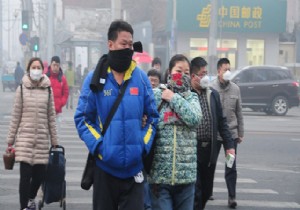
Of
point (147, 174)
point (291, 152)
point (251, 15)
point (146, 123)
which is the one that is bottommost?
point (291, 152)

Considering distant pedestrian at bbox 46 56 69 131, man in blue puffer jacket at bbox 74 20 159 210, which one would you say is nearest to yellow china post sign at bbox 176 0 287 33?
distant pedestrian at bbox 46 56 69 131

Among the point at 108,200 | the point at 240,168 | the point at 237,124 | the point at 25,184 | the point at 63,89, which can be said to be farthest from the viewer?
the point at 240,168

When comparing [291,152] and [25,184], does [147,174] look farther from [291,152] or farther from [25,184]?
[291,152]

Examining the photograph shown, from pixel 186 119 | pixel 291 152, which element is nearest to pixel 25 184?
pixel 186 119

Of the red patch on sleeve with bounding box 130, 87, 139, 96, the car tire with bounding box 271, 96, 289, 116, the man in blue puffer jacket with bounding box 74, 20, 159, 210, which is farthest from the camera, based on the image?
the car tire with bounding box 271, 96, 289, 116

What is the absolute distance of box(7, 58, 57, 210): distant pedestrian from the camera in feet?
26.7

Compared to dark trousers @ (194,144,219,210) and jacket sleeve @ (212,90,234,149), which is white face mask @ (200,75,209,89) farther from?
dark trousers @ (194,144,219,210)

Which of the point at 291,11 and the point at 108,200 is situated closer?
the point at 108,200

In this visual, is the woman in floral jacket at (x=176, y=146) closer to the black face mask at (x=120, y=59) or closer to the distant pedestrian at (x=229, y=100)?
the black face mask at (x=120, y=59)

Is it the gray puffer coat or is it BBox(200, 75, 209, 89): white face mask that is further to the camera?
the gray puffer coat

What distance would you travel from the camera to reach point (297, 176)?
478 inches

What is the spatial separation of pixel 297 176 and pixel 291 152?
10.9 feet

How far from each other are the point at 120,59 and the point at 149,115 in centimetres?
49

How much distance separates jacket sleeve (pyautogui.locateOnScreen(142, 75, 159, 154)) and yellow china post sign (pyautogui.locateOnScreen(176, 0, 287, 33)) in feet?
123
